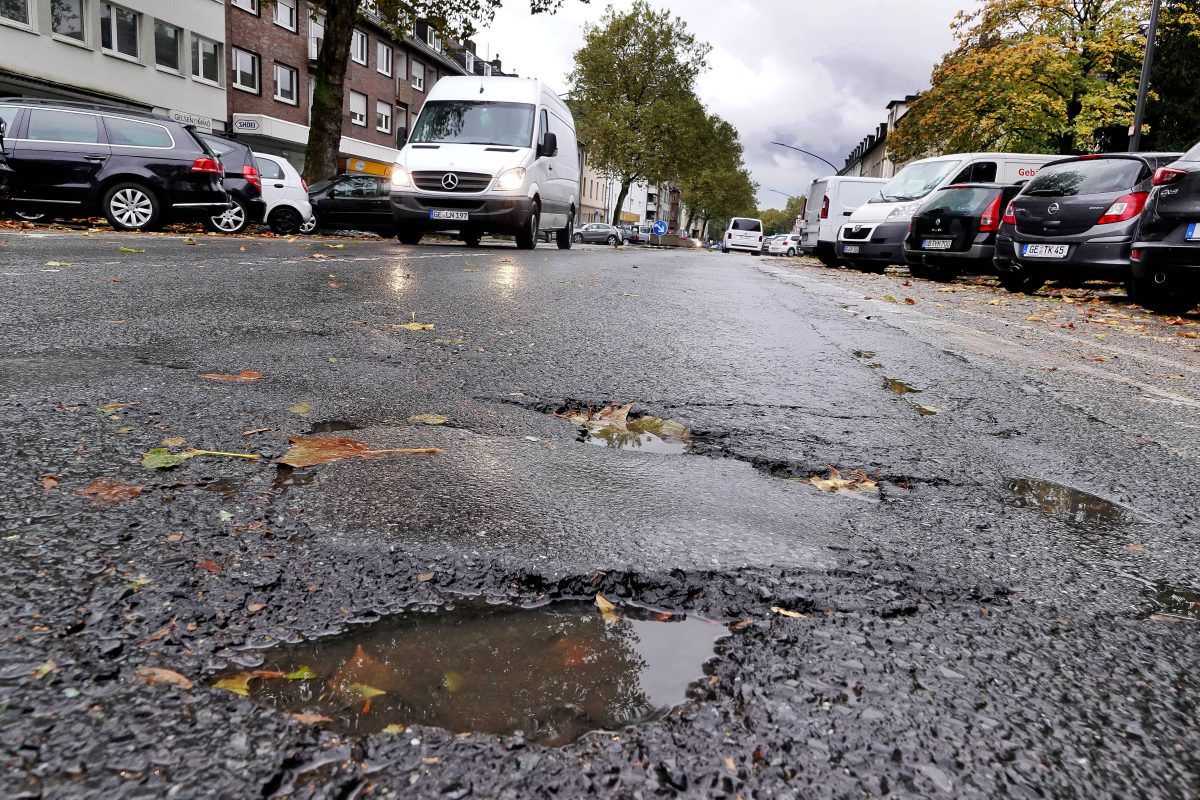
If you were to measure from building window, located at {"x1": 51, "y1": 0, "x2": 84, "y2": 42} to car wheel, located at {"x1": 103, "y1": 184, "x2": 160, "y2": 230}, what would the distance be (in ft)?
54.8

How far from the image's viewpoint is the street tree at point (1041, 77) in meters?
27.3

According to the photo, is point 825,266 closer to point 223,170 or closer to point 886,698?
point 223,170

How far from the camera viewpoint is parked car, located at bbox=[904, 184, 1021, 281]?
13531 mm

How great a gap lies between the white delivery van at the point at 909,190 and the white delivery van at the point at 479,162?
596cm

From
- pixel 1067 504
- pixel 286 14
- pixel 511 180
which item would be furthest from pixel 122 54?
pixel 1067 504

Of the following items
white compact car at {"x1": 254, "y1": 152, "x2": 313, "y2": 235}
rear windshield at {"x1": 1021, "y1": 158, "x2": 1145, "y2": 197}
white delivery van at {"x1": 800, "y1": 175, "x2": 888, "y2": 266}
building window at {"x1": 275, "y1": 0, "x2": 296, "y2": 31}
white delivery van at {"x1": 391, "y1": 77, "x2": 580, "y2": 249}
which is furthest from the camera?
building window at {"x1": 275, "y1": 0, "x2": 296, "y2": 31}

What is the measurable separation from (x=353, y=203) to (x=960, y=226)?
1244cm

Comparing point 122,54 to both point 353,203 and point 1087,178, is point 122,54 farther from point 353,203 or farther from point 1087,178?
point 1087,178

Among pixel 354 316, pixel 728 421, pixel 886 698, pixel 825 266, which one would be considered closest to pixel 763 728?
pixel 886 698

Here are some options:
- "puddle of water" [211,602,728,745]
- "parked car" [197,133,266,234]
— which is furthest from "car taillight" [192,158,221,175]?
"puddle of water" [211,602,728,745]

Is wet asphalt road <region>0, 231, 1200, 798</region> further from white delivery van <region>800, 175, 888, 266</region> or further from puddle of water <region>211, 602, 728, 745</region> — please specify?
white delivery van <region>800, 175, 888, 266</region>

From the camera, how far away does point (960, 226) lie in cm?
1362

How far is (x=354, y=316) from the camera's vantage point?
5266 millimetres

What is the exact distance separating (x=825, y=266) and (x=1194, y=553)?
18112 millimetres
